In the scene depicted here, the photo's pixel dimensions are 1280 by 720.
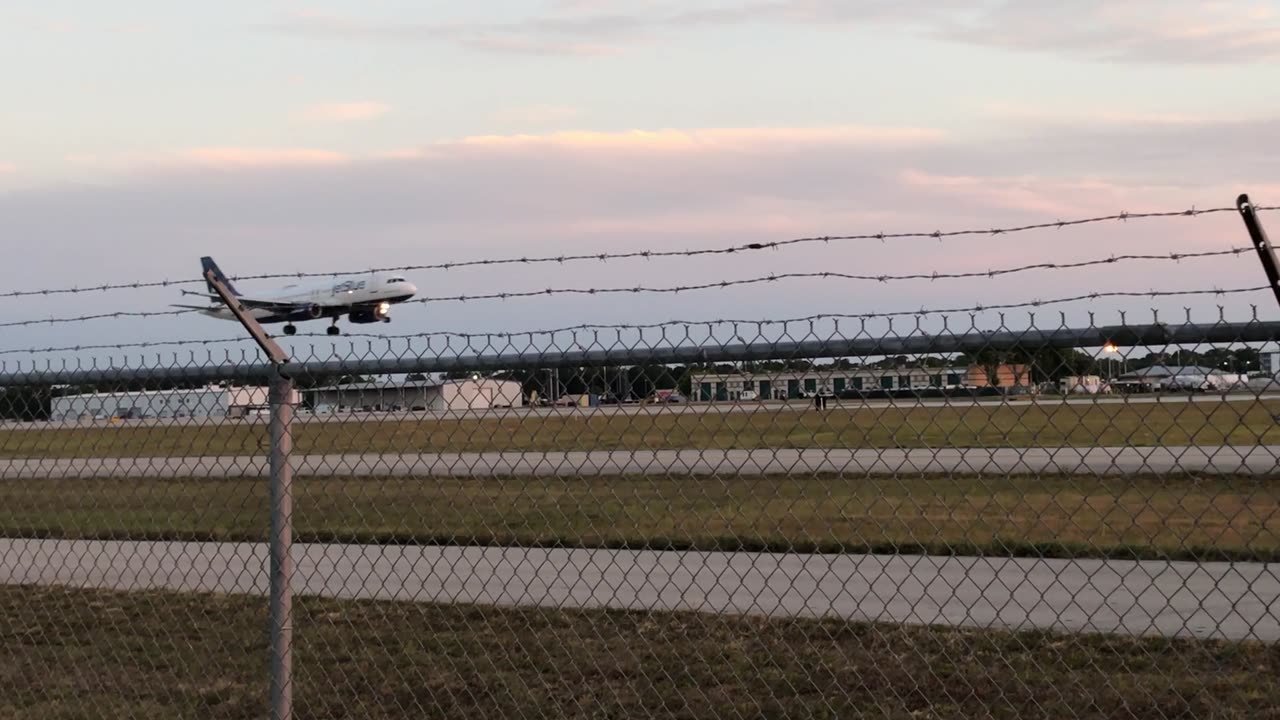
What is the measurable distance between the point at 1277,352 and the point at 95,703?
5673 mm

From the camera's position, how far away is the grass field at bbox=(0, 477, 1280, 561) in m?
11.5

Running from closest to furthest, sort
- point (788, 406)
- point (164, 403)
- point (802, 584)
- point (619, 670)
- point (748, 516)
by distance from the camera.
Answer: point (788, 406) < point (164, 403) < point (619, 670) < point (802, 584) < point (748, 516)

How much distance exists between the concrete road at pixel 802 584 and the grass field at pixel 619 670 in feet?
0.77

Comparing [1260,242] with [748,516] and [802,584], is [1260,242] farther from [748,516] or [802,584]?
[748,516]

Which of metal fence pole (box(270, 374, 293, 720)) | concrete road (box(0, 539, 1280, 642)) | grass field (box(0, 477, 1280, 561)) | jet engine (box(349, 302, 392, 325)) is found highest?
metal fence pole (box(270, 374, 293, 720))

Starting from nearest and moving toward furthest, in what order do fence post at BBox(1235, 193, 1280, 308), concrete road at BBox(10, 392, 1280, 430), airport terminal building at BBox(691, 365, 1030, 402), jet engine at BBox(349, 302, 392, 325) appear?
fence post at BBox(1235, 193, 1280, 308) < concrete road at BBox(10, 392, 1280, 430) < airport terminal building at BBox(691, 365, 1030, 402) < jet engine at BBox(349, 302, 392, 325)

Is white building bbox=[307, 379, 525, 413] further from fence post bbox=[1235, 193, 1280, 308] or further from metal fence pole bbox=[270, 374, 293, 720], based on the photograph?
fence post bbox=[1235, 193, 1280, 308]

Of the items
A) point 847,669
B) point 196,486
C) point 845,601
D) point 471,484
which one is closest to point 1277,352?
point 847,669

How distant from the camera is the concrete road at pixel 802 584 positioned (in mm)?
8375

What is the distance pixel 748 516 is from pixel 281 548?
9.53 metres

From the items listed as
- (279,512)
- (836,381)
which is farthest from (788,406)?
(279,512)

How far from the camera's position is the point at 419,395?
5434 millimetres

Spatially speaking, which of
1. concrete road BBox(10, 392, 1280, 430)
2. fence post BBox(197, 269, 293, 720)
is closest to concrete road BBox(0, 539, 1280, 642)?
concrete road BBox(10, 392, 1280, 430)

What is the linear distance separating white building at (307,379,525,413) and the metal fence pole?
1.26 feet
